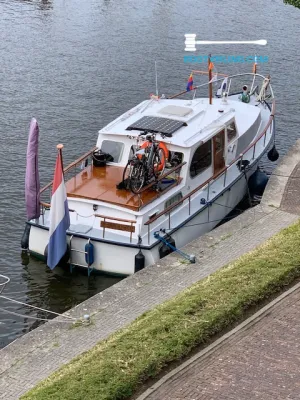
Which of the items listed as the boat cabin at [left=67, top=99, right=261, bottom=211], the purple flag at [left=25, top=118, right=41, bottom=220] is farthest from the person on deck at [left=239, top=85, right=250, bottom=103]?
the purple flag at [left=25, top=118, right=41, bottom=220]

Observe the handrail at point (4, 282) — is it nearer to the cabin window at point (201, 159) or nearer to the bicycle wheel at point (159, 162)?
the bicycle wheel at point (159, 162)

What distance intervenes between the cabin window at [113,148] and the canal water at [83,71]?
3362 millimetres

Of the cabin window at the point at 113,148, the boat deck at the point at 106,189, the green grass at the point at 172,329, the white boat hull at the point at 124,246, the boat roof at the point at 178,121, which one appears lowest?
the white boat hull at the point at 124,246

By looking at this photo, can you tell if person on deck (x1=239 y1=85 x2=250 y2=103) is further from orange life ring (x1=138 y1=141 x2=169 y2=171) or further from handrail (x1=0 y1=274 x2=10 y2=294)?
handrail (x1=0 y1=274 x2=10 y2=294)

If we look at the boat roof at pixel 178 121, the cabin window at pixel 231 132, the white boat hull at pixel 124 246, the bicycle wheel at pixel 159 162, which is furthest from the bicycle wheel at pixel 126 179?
the cabin window at pixel 231 132

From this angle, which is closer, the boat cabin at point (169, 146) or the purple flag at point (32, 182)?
the purple flag at point (32, 182)

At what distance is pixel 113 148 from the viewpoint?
891 inches

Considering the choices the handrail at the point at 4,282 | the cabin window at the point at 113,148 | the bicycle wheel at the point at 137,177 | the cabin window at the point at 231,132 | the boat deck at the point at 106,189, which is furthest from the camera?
the cabin window at the point at 231,132

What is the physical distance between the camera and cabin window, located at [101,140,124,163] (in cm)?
2253

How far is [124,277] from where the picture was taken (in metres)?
20.5

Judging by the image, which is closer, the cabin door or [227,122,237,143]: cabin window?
the cabin door

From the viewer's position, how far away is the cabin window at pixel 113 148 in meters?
22.5

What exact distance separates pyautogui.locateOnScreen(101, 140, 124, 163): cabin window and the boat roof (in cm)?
35

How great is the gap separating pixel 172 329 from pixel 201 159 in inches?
341
